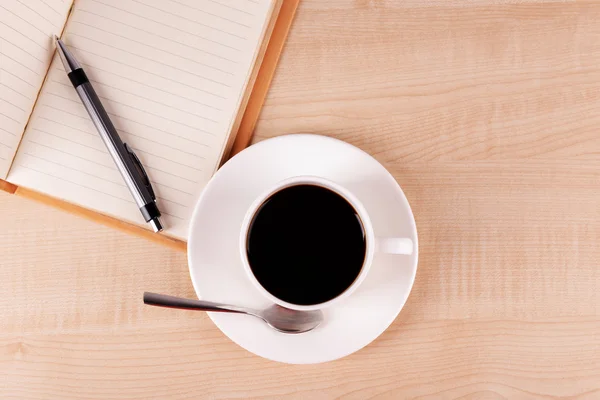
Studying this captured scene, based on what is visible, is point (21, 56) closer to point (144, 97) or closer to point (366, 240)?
point (144, 97)

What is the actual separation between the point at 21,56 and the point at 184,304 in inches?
14.2

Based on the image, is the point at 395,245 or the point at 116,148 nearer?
the point at 395,245

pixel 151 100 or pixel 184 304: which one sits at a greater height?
pixel 151 100

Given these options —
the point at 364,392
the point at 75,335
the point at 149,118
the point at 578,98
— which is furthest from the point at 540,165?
the point at 75,335

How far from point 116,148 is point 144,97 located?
7cm

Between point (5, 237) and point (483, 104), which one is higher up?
point (483, 104)

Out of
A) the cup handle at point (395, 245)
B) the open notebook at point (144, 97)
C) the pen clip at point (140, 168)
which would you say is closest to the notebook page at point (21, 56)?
the open notebook at point (144, 97)

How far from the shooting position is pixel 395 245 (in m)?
0.56

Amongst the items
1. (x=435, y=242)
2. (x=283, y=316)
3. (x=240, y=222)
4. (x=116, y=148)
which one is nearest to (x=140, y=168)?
(x=116, y=148)

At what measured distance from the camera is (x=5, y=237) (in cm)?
69

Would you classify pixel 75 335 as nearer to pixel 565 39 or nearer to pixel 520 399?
pixel 520 399

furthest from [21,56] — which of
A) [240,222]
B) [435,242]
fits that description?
[435,242]

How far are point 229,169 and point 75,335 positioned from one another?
29 centimetres

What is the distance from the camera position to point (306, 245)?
597 millimetres
